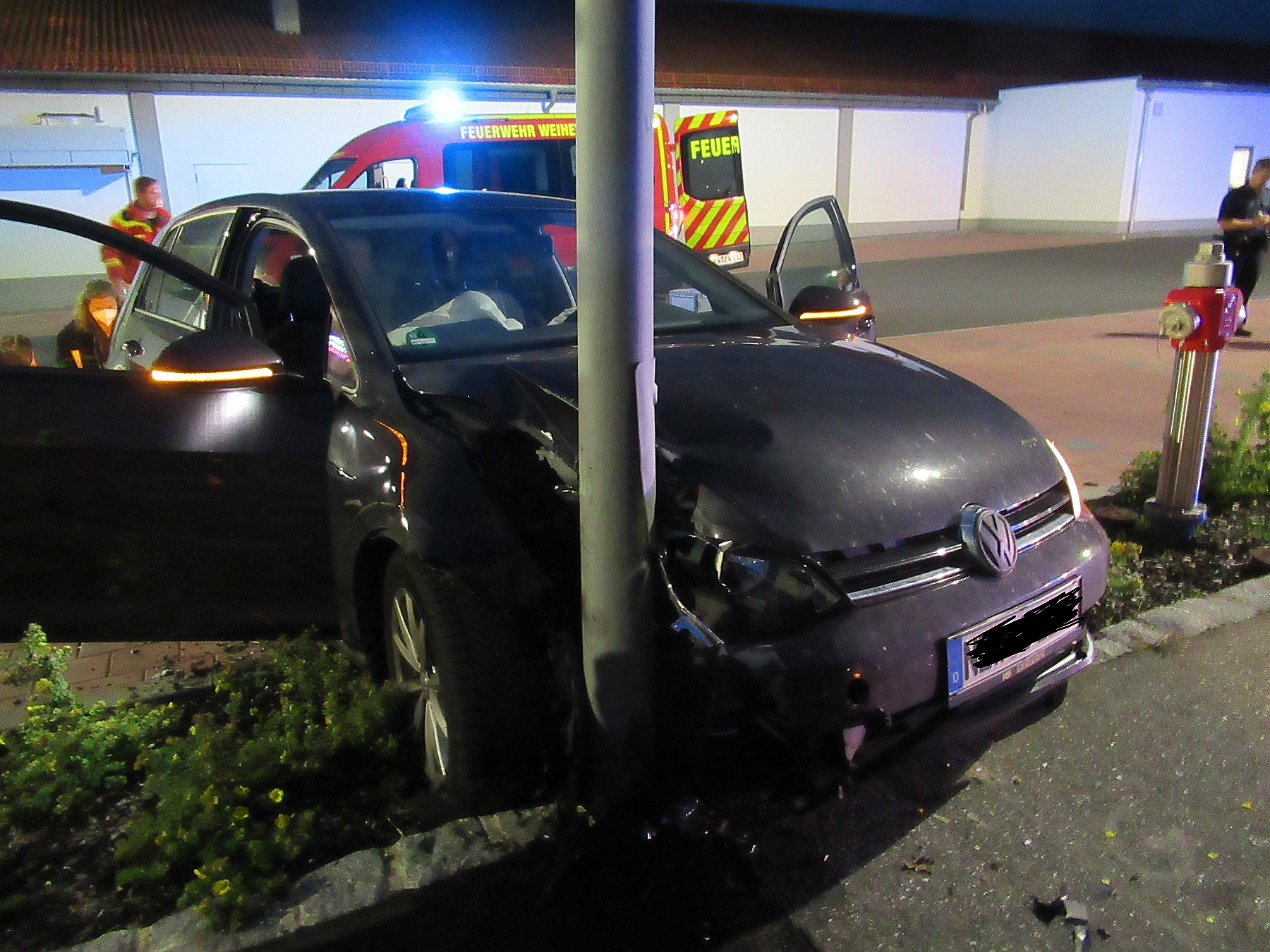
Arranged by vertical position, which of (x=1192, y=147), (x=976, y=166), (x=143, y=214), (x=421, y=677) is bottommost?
(x=421, y=677)

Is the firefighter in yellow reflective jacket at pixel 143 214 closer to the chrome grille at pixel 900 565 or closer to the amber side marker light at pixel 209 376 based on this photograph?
the amber side marker light at pixel 209 376

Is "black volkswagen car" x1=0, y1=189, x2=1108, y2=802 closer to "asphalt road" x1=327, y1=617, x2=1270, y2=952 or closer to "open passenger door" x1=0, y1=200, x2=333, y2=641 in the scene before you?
"open passenger door" x1=0, y1=200, x2=333, y2=641

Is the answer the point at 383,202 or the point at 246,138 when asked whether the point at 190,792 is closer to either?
the point at 383,202

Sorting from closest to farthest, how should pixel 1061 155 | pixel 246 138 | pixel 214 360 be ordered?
pixel 214 360, pixel 246 138, pixel 1061 155

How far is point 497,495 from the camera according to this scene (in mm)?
2357

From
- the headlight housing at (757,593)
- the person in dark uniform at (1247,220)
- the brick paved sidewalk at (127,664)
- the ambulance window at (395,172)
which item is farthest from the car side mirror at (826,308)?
the person in dark uniform at (1247,220)

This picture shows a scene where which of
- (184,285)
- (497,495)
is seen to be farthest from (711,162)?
(497,495)

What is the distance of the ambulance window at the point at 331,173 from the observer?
1028 centimetres

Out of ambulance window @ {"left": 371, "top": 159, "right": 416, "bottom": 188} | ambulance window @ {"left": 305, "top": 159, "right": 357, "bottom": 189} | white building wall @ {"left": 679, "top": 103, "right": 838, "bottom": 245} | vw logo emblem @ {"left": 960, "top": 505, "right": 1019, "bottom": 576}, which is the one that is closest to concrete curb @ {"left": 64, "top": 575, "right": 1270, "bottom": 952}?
vw logo emblem @ {"left": 960, "top": 505, "right": 1019, "bottom": 576}

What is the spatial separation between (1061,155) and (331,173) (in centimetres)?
2166

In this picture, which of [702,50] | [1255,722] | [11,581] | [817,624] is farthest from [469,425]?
[702,50]

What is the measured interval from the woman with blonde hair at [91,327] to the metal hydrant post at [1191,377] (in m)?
4.86

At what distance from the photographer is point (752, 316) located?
11.0 ft

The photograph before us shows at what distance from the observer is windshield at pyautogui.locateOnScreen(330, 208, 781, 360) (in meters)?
2.89
